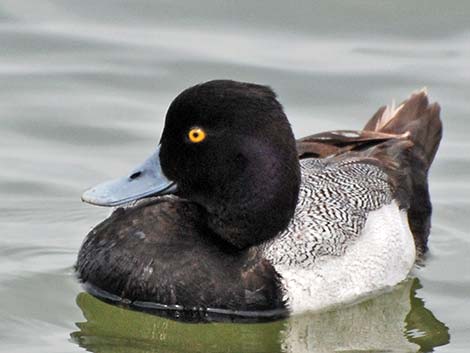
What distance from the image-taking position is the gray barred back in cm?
892

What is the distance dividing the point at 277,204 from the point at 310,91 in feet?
12.5

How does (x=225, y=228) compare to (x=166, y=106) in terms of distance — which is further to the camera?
(x=166, y=106)

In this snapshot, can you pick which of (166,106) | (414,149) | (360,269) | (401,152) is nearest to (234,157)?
(360,269)

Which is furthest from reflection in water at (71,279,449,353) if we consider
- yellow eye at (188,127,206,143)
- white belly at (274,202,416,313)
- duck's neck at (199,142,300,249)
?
yellow eye at (188,127,206,143)

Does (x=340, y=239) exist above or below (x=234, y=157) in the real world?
below

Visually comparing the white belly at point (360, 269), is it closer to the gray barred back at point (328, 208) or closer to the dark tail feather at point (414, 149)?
the gray barred back at point (328, 208)

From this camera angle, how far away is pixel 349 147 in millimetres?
10086

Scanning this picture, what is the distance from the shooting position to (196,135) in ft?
28.2

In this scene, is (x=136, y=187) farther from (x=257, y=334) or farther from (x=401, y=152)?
Answer: (x=401, y=152)

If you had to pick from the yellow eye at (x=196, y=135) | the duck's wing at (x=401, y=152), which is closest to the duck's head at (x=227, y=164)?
the yellow eye at (x=196, y=135)

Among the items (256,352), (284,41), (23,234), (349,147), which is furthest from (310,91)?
(256,352)

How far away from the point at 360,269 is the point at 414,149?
4.93ft

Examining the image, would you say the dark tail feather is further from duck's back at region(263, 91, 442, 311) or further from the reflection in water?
the reflection in water

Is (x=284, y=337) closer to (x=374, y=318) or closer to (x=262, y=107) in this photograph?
(x=374, y=318)
